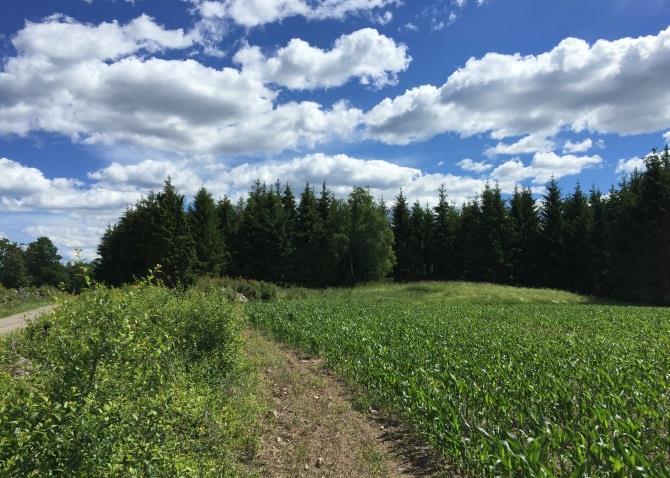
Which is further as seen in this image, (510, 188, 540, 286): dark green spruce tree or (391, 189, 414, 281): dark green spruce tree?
(391, 189, 414, 281): dark green spruce tree

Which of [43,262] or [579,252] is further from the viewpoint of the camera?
[43,262]

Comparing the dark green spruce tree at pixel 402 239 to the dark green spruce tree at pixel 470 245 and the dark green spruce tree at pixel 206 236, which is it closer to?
the dark green spruce tree at pixel 470 245

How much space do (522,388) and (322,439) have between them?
3423mm

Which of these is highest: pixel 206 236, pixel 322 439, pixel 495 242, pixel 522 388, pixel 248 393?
pixel 206 236

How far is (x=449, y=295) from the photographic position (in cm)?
3641

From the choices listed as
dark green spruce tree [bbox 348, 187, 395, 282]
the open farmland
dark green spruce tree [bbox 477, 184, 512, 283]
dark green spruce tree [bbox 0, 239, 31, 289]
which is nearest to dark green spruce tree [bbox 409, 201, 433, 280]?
dark green spruce tree [bbox 348, 187, 395, 282]

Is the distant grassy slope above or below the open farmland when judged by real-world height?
below

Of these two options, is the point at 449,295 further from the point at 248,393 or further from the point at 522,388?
the point at 522,388

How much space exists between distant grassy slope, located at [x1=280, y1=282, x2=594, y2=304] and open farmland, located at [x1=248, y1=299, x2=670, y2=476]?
1712 cm

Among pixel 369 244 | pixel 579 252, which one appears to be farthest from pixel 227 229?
pixel 579 252

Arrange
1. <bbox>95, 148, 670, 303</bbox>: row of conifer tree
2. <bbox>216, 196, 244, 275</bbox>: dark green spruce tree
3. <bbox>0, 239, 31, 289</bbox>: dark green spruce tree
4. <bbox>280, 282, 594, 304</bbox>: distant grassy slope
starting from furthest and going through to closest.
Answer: <bbox>0, 239, 31, 289</bbox>: dark green spruce tree
<bbox>216, 196, 244, 275</bbox>: dark green spruce tree
<bbox>95, 148, 670, 303</bbox>: row of conifer tree
<bbox>280, 282, 594, 304</bbox>: distant grassy slope

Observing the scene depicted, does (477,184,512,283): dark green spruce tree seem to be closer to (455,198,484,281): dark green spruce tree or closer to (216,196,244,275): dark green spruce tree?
(455,198,484,281): dark green spruce tree

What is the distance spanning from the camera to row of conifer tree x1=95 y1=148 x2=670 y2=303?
141 ft

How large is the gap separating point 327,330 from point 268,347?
2.25m
